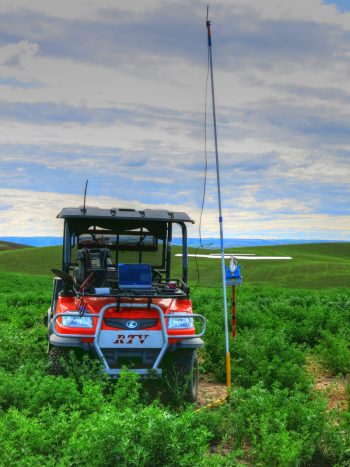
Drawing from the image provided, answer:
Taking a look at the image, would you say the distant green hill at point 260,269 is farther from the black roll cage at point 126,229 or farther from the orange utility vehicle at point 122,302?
the orange utility vehicle at point 122,302

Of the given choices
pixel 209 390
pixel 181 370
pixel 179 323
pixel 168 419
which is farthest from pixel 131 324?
pixel 209 390

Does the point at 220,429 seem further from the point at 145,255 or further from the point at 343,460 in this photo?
the point at 145,255

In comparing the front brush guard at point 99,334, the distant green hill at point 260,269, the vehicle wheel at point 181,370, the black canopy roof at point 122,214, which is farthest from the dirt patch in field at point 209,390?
the distant green hill at point 260,269

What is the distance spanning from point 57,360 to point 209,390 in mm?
2712

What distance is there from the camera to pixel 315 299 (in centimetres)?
2100

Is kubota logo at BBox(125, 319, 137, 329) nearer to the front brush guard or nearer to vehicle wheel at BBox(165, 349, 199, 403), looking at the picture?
the front brush guard

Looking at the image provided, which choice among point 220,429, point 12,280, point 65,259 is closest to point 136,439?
point 220,429

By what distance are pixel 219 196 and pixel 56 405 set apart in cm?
394

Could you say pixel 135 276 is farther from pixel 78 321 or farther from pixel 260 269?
pixel 260 269

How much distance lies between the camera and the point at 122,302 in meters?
8.18

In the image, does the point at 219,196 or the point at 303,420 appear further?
the point at 219,196

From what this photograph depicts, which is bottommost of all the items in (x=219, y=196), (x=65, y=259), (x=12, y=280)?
(x=12, y=280)

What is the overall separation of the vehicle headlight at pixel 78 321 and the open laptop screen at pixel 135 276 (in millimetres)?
667

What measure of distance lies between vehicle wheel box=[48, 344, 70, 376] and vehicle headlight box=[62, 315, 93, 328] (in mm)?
396
